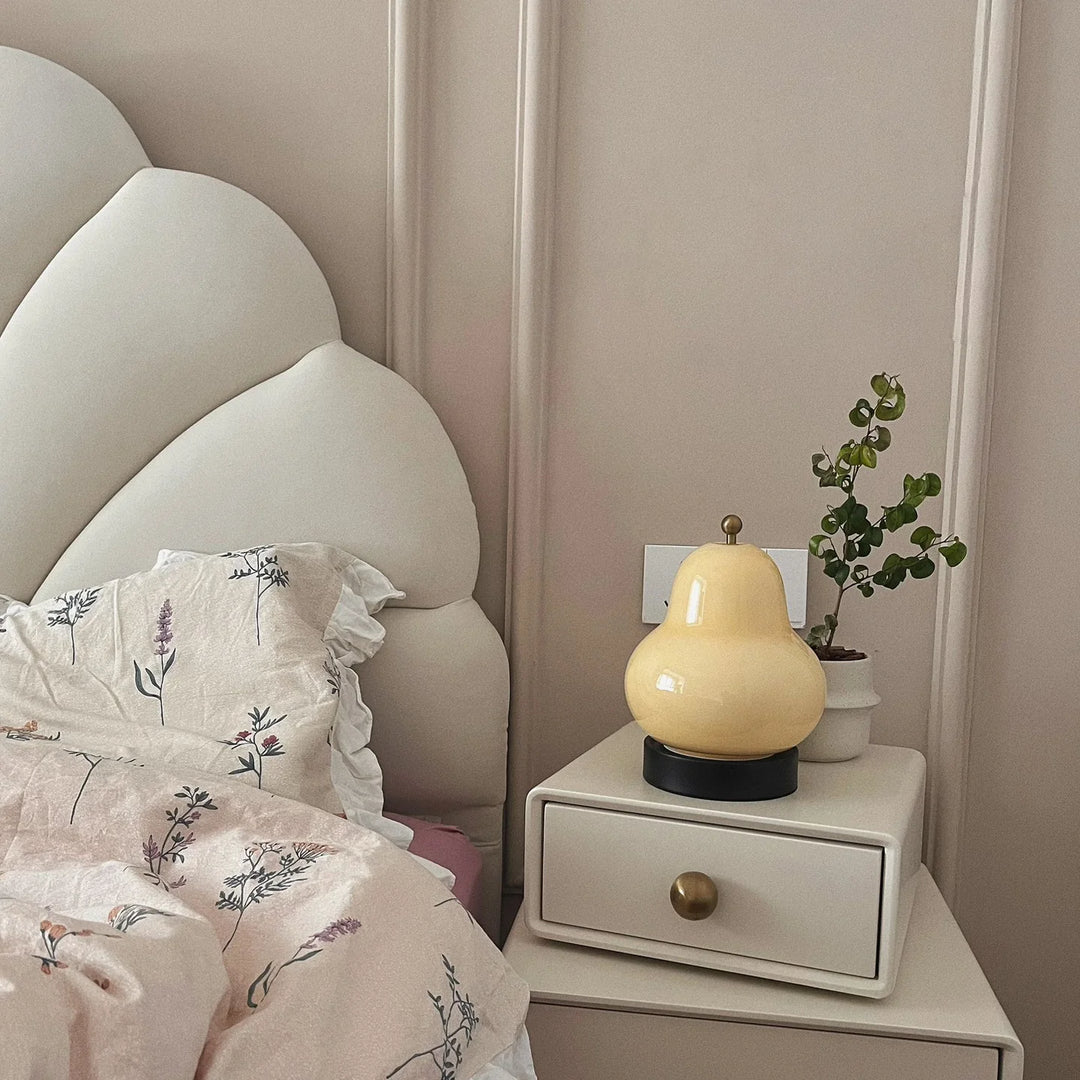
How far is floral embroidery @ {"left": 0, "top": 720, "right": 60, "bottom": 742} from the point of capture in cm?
108

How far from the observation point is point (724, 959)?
1.05m

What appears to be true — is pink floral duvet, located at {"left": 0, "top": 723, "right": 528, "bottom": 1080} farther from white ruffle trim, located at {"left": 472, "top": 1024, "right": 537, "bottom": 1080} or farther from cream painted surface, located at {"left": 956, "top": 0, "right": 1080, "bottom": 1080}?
cream painted surface, located at {"left": 956, "top": 0, "right": 1080, "bottom": 1080}

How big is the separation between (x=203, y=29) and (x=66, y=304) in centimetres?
48

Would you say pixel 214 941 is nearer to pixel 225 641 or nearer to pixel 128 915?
pixel 128 915

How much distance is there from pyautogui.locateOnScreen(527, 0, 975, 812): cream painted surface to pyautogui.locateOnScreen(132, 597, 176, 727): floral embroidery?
54 centimetres

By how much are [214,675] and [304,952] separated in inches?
17.6

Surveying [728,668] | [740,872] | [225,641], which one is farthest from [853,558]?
[225,641]

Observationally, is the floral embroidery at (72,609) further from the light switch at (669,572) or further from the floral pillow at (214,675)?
the light switch at (669,572)

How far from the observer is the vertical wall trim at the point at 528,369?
145cm

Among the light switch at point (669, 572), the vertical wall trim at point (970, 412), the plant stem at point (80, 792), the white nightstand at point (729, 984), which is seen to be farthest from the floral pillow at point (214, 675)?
the vertical wall trim at point (970, 412)

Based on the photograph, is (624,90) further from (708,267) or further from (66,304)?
(66,304)

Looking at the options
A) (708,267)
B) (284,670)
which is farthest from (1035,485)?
(284,670)

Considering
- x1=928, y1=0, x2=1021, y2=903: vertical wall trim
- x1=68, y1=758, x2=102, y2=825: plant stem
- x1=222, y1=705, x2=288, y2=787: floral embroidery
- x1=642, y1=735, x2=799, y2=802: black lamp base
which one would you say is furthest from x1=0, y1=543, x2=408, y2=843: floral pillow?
x1=928, y1=0, x2=1021, y2=903: vertical wall trim

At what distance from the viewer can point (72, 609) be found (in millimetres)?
1219
